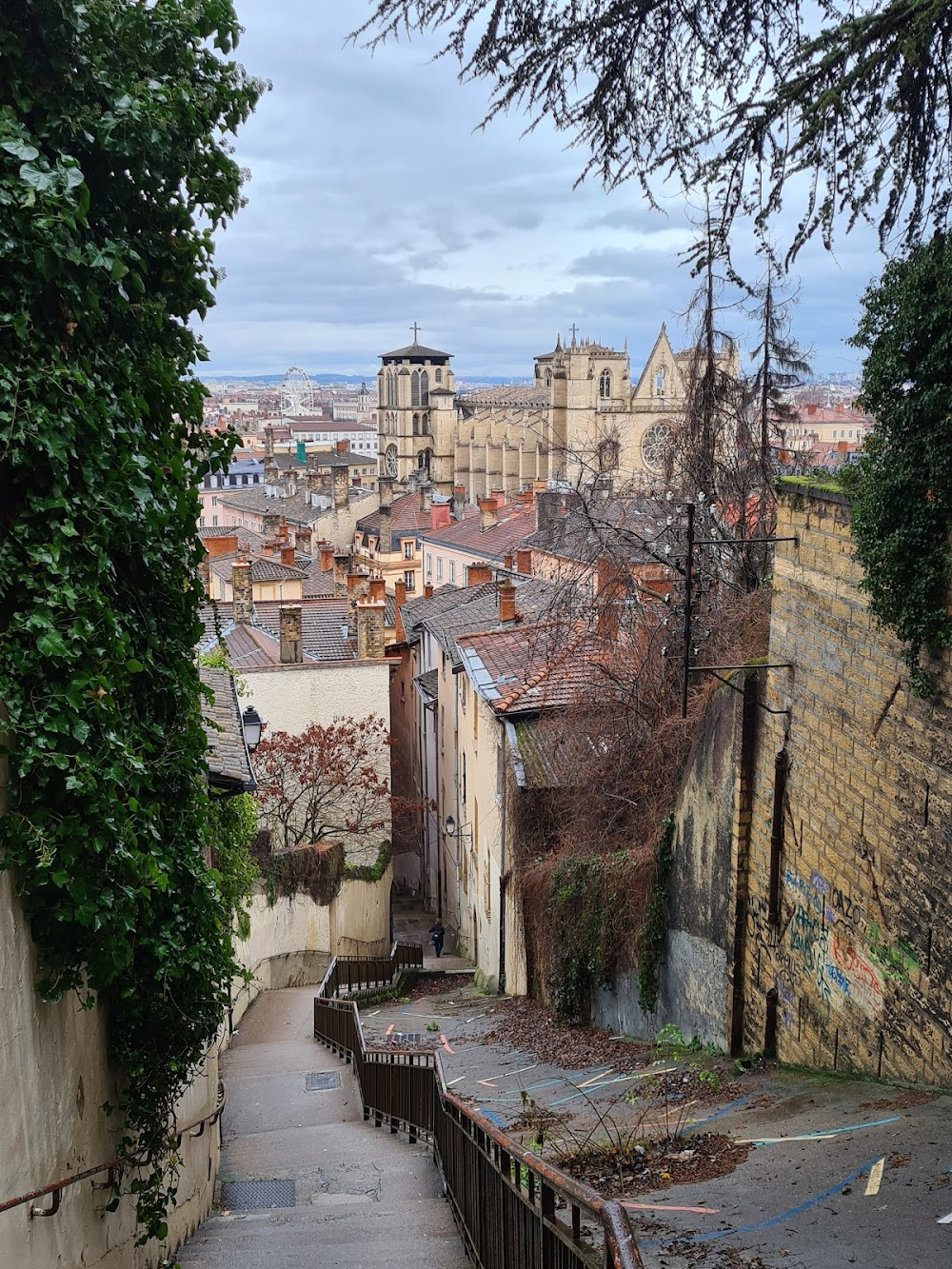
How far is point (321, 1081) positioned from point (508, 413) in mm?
95508

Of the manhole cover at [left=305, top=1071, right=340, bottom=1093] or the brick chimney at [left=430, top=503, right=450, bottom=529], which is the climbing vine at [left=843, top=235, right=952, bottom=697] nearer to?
the manhole cover at [left=305, top=1071, right=340, bottom=1093]

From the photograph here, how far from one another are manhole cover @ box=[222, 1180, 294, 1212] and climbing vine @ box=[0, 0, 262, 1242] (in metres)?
3.26

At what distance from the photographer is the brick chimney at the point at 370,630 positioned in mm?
30297

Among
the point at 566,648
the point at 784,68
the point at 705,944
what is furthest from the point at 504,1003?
the point at 784,68

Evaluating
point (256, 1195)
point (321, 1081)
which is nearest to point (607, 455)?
point (321, 1081)

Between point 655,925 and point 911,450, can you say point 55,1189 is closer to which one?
point 911,450

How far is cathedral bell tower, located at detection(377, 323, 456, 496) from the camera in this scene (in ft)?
405

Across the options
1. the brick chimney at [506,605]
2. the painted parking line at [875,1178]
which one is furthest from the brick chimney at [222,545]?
the painted parking line at [875,1178]

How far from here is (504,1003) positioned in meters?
17.8

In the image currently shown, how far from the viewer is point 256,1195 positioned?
1082 cm

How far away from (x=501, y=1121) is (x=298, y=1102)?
236 inches

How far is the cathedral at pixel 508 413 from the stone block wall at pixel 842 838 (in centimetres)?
5794

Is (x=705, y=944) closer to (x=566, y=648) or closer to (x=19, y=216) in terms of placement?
(x=566, y=648)

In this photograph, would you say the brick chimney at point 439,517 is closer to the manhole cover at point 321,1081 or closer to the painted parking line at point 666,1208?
the manhole cover at point 321,1081
